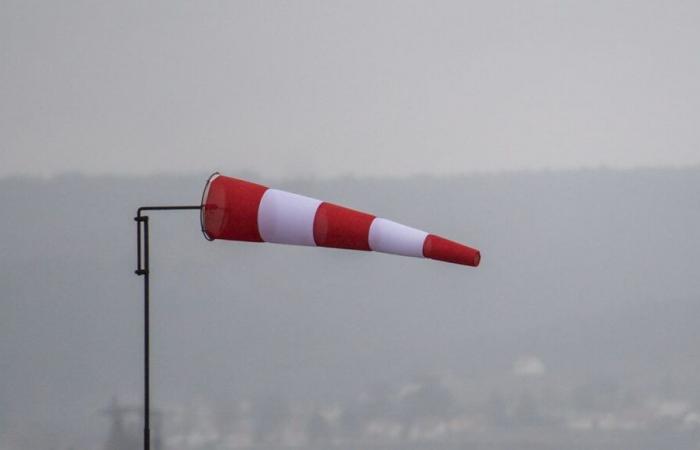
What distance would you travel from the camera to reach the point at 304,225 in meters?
1.57

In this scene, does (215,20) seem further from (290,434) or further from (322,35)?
(290,434)

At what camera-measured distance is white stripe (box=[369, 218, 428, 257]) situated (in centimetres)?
149

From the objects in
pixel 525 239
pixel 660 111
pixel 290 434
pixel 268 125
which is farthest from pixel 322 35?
pixel 290 434

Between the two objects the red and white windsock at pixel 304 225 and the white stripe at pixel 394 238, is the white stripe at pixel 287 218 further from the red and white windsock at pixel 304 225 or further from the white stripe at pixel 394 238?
the white stripe at pixel 394 238

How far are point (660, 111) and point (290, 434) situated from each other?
130 cm

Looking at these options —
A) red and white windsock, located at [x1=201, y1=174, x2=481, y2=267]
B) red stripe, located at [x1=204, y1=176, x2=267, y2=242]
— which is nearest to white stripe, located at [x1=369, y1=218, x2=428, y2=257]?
red and white windsock, located at [x1=201, y1=174, x2=481, y2=267]

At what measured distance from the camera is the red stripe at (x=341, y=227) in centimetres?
Result: 151

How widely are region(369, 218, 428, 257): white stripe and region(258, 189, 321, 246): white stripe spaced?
0.12 meters

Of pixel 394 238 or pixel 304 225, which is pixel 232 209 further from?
pixel 394 238

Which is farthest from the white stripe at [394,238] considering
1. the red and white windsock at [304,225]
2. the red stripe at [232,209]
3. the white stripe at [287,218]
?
the red stripe at [232,209]

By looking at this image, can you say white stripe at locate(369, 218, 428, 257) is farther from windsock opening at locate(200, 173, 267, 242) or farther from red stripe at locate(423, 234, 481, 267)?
windsock opening at locate(200, 173, 267, 242)

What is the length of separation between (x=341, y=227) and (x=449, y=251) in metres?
0.20

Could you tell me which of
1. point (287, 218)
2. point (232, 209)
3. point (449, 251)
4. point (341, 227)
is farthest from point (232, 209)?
point (449, 251)

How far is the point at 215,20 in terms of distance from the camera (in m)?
2.34
